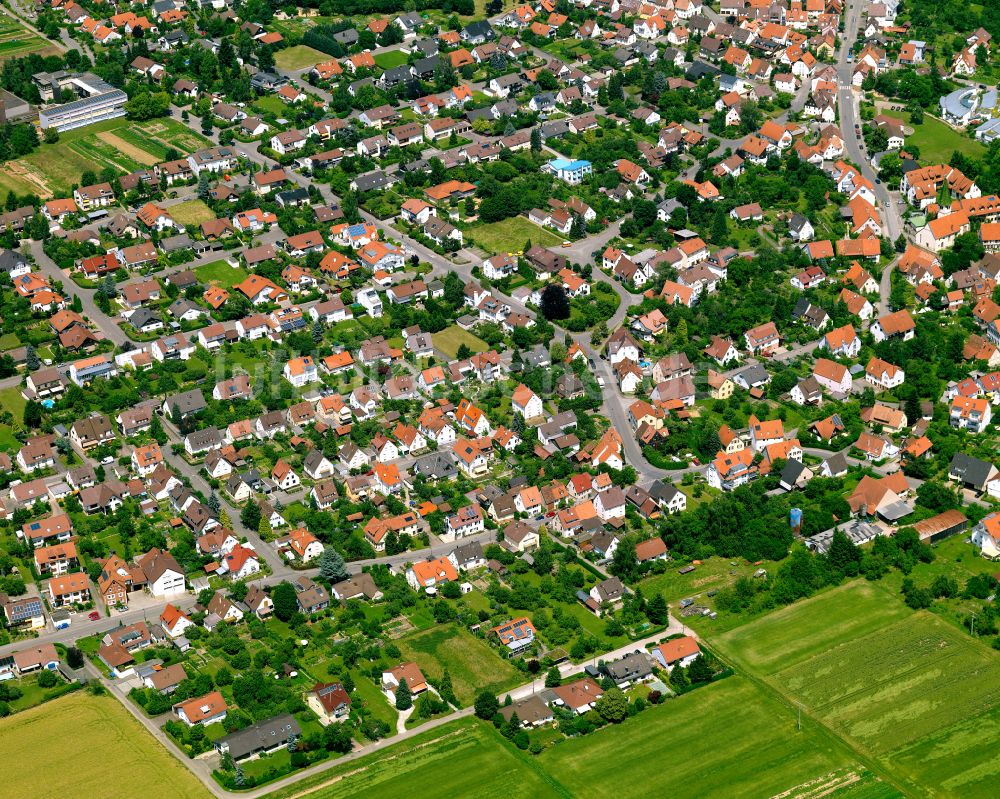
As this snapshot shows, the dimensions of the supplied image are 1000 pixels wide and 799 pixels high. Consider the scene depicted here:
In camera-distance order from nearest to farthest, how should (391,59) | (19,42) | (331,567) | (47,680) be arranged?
1. (47,680)
2. (331,567)
3. (391,59)
4. (19,42)

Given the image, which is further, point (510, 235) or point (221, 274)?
point (510, 235)

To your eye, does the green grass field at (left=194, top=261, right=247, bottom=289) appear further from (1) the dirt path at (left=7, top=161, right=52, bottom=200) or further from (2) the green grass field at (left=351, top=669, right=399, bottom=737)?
(2) the green grass field at (left=351, top=669, right=399, bottom=737)

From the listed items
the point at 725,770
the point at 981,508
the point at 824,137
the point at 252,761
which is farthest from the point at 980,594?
the point at 824,137

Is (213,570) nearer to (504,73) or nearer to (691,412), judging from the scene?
(691,412)

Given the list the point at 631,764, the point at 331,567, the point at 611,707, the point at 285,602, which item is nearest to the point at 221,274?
the point at 331,567

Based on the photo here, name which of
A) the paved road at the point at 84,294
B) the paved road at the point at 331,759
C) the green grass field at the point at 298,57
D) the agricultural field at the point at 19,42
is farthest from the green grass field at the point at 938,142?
the agricultural field at the point at 19,42

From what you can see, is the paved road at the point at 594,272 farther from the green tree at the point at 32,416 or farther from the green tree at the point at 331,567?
the green tree at the point at 32,416

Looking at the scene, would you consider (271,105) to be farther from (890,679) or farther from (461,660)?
(890,679)
